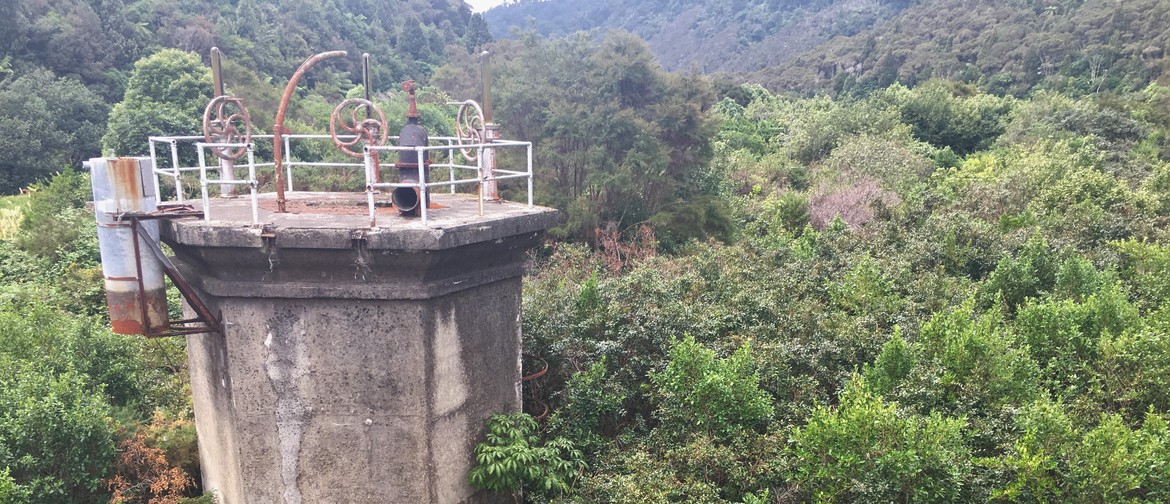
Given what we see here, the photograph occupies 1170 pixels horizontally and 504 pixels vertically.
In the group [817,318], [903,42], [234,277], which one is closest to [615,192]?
[817,318]

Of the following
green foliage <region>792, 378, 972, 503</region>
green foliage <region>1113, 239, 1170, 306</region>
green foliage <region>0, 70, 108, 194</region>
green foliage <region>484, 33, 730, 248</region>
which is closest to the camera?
green foliage <region>792, 378, 972, 503</region>

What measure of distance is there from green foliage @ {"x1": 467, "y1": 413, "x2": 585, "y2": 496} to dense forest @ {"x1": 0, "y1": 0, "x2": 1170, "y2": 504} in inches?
1.1

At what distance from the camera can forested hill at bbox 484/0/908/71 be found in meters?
92.7

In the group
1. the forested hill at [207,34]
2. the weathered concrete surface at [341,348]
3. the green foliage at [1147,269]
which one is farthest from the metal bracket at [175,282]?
the forested hill at [207,34]

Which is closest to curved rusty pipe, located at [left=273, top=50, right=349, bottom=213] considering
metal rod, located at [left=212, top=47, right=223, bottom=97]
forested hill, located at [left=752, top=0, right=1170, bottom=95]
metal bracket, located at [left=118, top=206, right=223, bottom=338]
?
metal bracket, located at [left=118, top=206, right=223, bottom=338]

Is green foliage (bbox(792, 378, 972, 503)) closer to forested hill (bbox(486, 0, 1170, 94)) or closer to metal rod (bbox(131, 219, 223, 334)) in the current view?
metal rod (bbox(131, 219, 223, 334))

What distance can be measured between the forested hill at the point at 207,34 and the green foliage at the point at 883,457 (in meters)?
40.6

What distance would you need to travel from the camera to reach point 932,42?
2435 inches

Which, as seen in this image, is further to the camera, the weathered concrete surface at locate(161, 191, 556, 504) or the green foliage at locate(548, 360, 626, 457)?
the green foliage at locate(548, 360, 626, 457)

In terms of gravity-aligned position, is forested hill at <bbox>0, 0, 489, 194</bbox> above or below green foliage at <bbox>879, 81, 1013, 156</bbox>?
above

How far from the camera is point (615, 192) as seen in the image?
21.0m

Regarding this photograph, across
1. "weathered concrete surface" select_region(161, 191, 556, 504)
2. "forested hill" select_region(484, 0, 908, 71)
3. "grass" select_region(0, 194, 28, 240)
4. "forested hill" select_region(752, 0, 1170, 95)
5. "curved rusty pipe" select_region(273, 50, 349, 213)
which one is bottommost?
"grass" select_region(0, 194, 28, 240)

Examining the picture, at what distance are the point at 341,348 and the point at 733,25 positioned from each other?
112m

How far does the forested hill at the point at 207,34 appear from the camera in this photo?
115 feet
